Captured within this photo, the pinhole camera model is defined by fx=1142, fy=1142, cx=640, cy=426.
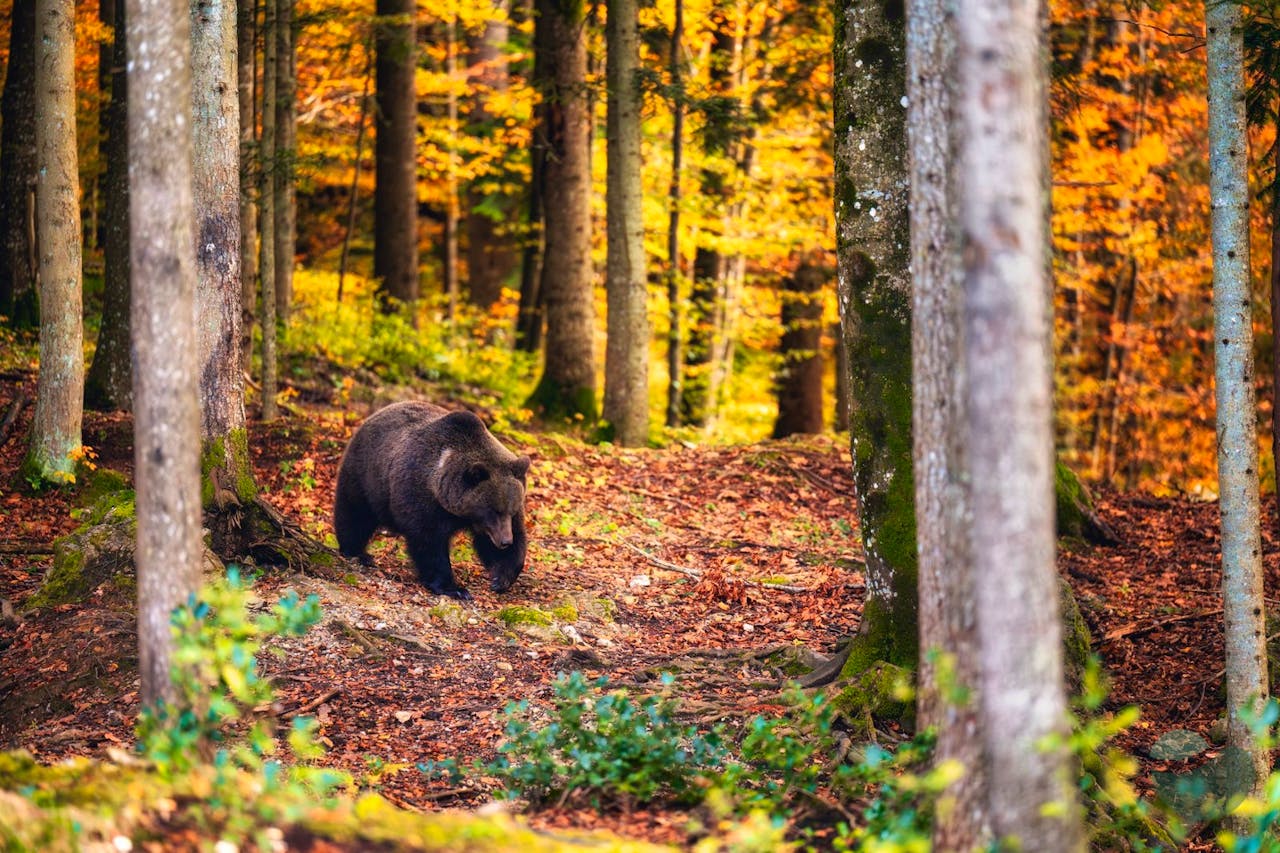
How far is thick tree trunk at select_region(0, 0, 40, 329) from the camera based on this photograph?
14.7 m

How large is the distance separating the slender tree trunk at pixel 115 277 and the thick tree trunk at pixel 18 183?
2.86 meters

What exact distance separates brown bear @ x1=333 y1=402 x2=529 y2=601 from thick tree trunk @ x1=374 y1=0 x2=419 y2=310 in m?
9.30

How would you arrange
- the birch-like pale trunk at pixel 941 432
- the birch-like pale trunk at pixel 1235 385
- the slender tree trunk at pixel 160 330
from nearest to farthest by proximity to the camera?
the birch-like pale trunk at pixel 941 432, the slender tree trunk at pixel 160 330, the birch-like pale trunk at pixel 1235 385

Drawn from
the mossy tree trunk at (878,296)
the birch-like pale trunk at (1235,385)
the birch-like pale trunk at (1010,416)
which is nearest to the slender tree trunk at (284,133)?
the mossy tree trunk at (878,296)

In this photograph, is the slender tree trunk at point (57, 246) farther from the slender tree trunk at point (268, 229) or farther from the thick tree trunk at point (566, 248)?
the thick tree trunk at point (566, 248)

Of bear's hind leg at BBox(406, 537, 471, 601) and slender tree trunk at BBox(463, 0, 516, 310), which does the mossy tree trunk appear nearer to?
bear's hind leg at BBox(406, 537, 471, 601)

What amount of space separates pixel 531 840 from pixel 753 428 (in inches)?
879

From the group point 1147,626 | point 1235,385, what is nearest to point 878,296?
point 1235,385

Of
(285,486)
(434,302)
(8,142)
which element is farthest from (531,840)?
(434,302)

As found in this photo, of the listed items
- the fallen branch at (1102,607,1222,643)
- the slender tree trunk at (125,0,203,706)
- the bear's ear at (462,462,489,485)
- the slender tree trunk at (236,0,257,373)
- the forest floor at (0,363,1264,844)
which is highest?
the slender tree trunk at (236,0,257,373)

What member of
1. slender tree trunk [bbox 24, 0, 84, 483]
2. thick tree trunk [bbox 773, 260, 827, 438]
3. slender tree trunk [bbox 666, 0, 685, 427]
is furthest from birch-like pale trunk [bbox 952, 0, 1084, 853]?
thick tree trunk [bbox 773, 260, 827, 438]

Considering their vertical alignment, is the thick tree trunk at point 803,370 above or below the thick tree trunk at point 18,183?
below

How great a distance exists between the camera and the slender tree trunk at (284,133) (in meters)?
14.2

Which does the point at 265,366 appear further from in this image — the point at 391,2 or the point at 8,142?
the point at 391,2
